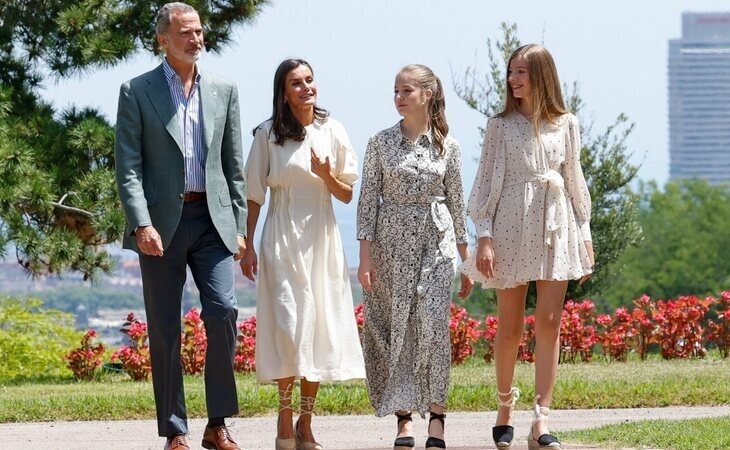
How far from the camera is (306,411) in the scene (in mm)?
6969

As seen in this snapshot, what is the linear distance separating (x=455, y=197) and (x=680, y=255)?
236 feet

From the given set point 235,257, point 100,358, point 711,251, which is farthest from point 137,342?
point 711,251

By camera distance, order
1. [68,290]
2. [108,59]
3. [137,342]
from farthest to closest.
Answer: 1. [68,290]
2. [108,59]
3. [137,342]

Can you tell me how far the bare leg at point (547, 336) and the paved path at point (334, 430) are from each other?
32 cm

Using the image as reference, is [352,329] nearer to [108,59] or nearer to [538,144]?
[538,144]

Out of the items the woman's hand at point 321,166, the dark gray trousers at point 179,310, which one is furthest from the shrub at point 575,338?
the dark gray trousers at point 179,310

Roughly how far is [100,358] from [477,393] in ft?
14.9

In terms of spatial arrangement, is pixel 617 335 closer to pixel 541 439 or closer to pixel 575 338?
pixel 575 338

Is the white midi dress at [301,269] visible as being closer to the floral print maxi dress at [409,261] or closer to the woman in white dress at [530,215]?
the floral print maxi dress at [409,261]

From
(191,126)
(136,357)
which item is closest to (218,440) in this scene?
(191,126)

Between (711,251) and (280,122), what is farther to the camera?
(711,251)

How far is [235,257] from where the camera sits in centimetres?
692

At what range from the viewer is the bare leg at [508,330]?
6945 millimetres

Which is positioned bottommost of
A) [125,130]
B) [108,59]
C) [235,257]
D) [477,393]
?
[477,393]
